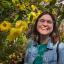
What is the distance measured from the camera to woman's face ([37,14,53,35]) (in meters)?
3.38

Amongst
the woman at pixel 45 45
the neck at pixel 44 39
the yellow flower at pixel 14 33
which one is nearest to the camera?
the yellow flower at pixel 14 33

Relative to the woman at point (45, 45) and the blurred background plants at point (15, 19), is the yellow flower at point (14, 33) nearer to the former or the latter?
the blurred background plants at point (15, 19)

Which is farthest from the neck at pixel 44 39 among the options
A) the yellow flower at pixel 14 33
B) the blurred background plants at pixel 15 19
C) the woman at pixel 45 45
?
the yellow flower at pixel 14 33

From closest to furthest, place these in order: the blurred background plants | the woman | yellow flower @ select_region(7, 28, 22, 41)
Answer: yellow flower @ select_region(7, 28, 22, 41)
the woman
the blurred background plants

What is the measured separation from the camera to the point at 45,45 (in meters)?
3.40

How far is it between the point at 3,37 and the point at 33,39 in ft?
1.32

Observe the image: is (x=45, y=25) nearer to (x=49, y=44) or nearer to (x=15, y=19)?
(x=49, y=44)

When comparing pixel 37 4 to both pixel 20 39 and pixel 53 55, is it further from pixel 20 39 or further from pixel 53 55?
pixel 53 55

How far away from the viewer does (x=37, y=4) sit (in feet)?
14.2

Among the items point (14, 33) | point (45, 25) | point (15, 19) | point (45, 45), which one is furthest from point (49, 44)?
point (15, 19)

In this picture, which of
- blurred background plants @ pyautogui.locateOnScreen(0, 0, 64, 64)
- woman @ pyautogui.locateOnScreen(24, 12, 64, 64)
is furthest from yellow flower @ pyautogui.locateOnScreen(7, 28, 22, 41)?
woman @ pyautogui.locateOnScreen(24, 12, 64, 64)

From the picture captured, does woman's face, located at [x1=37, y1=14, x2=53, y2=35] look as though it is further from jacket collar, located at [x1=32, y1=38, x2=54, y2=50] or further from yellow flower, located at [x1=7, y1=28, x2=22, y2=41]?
yellow flower, located at [x1=7, y1=28, x2=22, y2=41]

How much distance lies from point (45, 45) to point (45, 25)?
192mm

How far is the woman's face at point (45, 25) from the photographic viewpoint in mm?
3381
